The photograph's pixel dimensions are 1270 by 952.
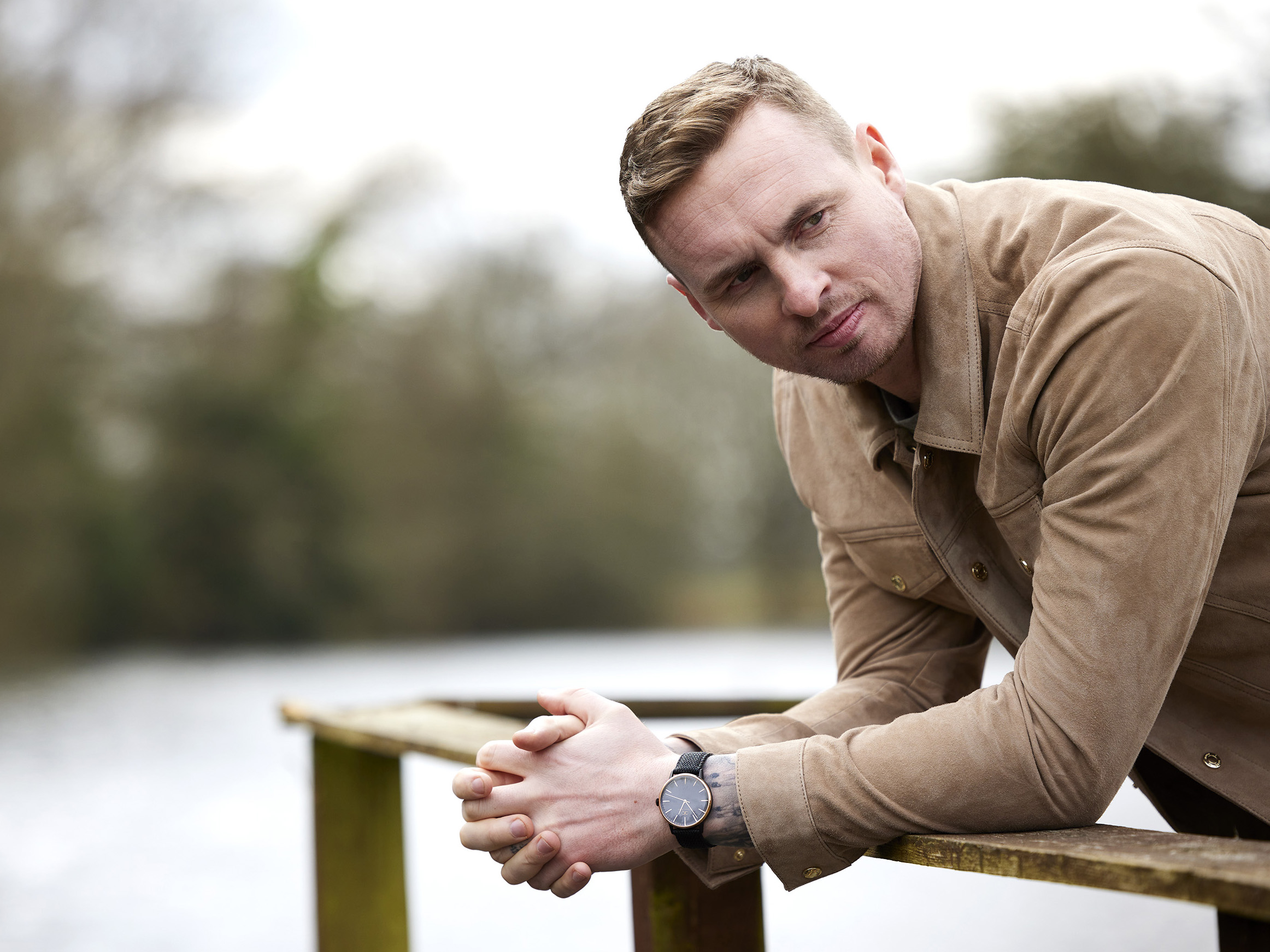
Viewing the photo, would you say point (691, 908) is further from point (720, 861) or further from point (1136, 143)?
point (1136, 143)

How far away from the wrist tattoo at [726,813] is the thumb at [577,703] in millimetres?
155

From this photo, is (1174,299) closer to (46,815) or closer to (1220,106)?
(46,815)

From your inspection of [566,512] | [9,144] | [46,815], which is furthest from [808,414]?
[9,144]

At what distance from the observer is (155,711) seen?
26.8 ft

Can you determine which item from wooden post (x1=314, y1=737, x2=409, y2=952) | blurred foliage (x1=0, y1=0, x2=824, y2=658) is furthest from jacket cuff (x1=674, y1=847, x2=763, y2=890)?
blurred foliage (x1=0, y1=0, x2=824, y2=658)

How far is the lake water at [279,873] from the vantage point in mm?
3770

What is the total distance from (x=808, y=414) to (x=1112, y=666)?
26.5 inches

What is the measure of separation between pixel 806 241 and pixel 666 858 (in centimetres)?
77

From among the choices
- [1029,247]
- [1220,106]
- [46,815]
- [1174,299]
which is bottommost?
[46,815]

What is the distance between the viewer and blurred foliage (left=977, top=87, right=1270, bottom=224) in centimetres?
712

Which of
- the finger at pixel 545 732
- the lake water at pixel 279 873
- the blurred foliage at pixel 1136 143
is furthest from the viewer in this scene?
the blurred foliage at pixel 1136 143

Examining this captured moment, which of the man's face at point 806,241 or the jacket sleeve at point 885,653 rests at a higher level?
the man's face at point 806,241

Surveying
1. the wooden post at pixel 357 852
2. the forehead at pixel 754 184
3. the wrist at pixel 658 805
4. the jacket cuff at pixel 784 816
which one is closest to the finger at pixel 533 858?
the wrist at pixel 658 805

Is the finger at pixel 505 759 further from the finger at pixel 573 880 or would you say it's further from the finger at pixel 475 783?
the finger at pixel 573 880
